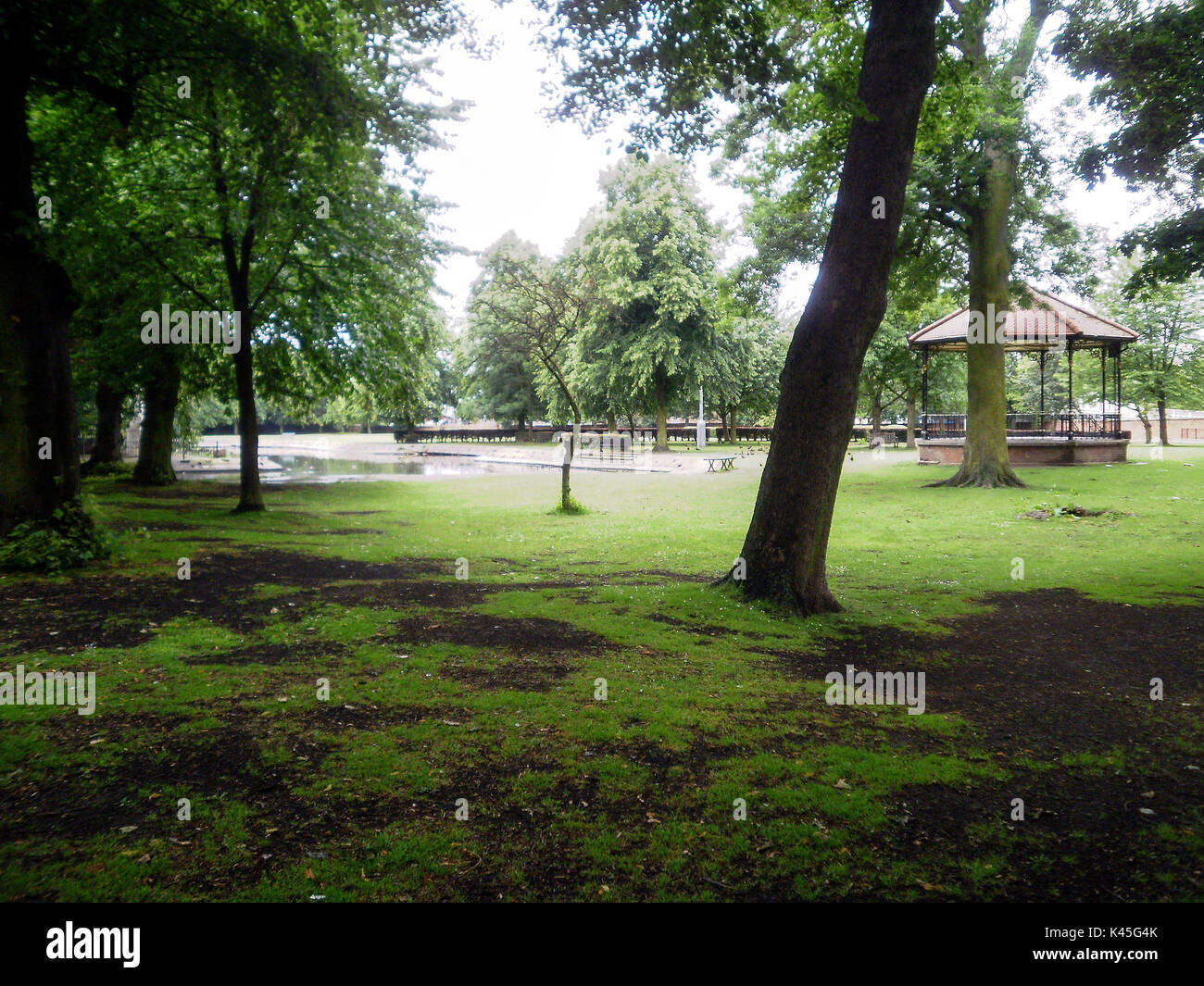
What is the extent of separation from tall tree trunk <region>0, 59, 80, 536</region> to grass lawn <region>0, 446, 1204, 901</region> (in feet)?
4.25

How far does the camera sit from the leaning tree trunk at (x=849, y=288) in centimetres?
805

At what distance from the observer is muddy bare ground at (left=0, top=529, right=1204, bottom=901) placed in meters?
3.62

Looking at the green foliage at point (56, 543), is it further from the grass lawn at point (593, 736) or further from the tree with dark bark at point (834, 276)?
the tree with dark bark at point (834, 276)

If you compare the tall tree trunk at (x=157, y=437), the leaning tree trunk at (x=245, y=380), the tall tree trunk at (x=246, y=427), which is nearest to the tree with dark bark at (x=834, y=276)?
the leaning tree trunk at (x=245, y=380)

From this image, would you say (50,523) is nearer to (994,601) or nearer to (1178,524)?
(994,601)

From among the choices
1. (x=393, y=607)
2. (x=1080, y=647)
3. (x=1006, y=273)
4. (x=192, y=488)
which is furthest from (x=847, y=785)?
A: (x=192, y=488)

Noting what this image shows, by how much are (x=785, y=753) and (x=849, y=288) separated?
5.25 meters

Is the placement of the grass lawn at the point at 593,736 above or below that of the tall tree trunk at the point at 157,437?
below

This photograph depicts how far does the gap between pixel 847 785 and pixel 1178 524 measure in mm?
13576

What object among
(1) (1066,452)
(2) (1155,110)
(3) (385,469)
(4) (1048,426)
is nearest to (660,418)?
(3) (385,469)

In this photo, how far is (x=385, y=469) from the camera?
3422cm

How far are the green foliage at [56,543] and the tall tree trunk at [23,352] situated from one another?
0.15 metres

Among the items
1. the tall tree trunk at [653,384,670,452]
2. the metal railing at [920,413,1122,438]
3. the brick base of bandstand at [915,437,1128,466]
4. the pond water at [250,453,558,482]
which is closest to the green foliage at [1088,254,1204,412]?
the metal railing at [920,413,1122,438]

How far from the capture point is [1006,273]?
21203 millimetres
